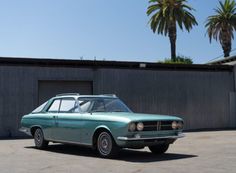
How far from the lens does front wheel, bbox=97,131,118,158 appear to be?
34.7 ft

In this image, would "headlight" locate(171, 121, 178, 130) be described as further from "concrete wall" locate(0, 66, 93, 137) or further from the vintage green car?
"concrete wall" locate(0, 66, 93, 137)

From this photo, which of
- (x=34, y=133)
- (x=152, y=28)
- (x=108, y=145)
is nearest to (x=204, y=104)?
(x=34, y=133)

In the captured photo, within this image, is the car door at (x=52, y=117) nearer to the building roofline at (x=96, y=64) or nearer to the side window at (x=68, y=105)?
the side window at (x=68, y=105)

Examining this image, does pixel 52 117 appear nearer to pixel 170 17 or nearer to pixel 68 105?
pixel 68 105

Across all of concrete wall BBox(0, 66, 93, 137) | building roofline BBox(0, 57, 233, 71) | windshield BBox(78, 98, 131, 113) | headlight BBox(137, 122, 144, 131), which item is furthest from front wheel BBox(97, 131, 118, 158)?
building roofline BBox(0, 57, 233, 71)

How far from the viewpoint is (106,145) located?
1077 cm

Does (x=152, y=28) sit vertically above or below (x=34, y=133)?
above

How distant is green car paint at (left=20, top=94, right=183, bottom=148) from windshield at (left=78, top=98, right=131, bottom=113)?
0.06m

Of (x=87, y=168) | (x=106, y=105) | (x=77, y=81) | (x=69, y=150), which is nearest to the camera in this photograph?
(x=87, y=168)

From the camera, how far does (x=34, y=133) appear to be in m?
13.6

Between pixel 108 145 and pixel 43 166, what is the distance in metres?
1.87

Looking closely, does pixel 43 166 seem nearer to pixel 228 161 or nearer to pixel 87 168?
pixel 87 168

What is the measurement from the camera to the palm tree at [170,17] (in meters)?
43.9

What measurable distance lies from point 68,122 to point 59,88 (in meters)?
10.1
